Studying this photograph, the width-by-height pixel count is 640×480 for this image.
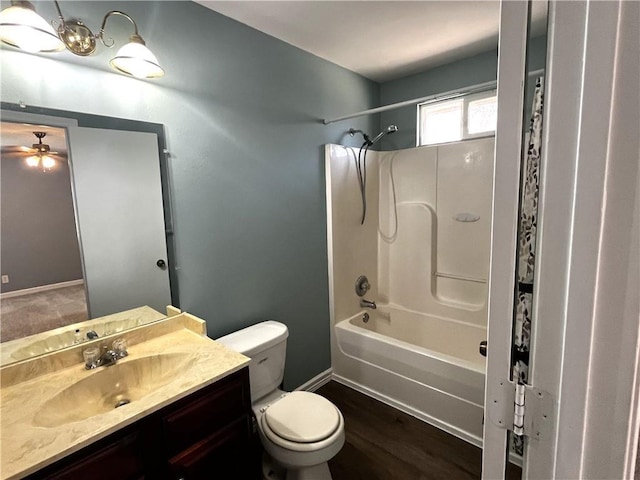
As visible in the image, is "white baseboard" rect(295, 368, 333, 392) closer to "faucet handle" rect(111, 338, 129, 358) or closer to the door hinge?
"faucet handle" rect(111, 338, 129, 358)

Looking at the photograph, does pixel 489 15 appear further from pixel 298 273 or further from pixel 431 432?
pixel 431 432

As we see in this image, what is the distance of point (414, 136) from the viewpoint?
9.68ft

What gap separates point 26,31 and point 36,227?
724 mm

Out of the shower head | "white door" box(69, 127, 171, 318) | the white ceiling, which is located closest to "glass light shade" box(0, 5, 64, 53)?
"white door" box(69, 127, 171, 318)

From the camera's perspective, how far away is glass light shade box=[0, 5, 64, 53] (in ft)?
3.75

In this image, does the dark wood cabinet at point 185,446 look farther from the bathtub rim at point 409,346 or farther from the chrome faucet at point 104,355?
the bathtub rim at point 409,346

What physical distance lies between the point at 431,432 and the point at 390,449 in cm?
33

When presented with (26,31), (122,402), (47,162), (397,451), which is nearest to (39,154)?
(47,162)

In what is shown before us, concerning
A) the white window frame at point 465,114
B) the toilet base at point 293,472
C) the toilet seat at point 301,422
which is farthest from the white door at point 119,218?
the white window frame at point 465,114

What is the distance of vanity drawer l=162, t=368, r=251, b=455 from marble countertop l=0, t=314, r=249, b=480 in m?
0.06

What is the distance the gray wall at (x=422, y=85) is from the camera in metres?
2.51

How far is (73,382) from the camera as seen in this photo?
126 centimetres

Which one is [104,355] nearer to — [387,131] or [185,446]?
[185,446]

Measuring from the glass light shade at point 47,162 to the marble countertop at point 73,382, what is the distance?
30.3 inches
